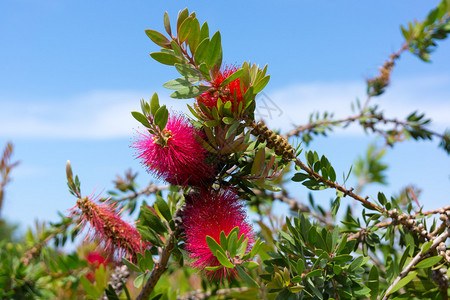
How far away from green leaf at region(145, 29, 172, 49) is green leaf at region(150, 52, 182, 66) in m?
0.02

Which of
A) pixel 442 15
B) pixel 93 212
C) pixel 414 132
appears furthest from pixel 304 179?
pixel 442 15

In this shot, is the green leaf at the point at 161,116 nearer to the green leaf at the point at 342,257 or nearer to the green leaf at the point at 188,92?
the green leaf at the point at 188,92

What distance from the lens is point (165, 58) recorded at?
65cm

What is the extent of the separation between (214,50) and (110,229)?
434 mm

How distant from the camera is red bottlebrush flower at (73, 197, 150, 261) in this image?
81 centimetres

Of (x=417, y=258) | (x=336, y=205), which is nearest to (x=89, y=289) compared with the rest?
(x=336, y=205)

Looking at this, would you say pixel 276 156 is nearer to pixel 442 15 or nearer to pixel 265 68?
pixel 265 68

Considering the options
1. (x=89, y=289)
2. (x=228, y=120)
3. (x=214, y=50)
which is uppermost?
(x=214, y=50)

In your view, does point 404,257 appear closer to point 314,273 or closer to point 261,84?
point 314,273

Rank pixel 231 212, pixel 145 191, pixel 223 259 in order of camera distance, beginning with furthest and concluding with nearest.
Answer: pixel 145 191
pixel 231 212
pixel 223 259

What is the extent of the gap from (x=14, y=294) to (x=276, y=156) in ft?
3.66

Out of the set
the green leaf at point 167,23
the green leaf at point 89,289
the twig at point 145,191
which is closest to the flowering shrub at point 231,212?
the green leaf at point 167,23

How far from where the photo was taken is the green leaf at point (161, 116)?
2.10ft

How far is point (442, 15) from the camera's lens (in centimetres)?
146
